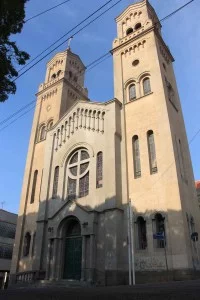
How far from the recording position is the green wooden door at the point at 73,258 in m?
18.3

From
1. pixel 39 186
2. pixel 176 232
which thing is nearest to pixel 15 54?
pixel 176 232

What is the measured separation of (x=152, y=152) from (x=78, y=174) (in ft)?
19.7

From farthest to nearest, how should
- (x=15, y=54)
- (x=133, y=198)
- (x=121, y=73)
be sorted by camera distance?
(x=121, y=73) < (x=133, y=198) < (x=15, y=54)

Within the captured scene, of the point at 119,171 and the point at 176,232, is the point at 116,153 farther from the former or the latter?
the point at 176,232

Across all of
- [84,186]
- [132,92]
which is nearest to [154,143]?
Answer: [84,186]

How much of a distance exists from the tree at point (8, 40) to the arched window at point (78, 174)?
971cm

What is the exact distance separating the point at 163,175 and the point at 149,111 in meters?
5.62

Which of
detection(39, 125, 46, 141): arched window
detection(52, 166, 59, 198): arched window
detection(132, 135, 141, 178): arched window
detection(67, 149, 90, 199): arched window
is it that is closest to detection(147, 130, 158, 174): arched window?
detection(132, 135, 141, 178): arched window

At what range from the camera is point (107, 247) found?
16797mm

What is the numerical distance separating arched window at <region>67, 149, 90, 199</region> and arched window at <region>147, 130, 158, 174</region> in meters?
4.90

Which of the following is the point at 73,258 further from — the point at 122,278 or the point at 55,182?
the point at 55,182

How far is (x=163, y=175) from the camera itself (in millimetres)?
17734

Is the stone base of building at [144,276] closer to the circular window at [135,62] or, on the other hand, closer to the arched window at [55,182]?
the arched window at [55,182]

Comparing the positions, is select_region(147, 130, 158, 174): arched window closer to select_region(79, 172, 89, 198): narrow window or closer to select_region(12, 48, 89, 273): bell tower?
select_region(79, 172, 89, 198): narrow window
